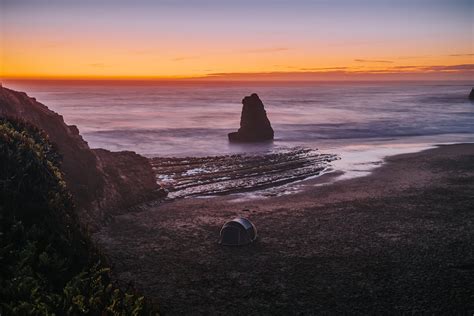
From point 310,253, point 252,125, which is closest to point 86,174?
point 310,253

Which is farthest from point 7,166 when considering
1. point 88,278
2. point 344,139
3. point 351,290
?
point 344,139

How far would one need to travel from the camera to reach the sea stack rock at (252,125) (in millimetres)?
54656

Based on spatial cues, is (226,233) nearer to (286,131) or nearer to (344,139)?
(344,139)

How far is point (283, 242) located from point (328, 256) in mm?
2235

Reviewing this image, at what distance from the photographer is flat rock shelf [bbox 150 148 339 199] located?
29.8 metres

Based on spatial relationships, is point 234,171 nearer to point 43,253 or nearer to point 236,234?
point 236,234

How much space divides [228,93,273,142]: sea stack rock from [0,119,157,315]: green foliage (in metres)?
42.2

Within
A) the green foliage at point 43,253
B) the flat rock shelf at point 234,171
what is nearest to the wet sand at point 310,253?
the flat rock shelf at point 234,171

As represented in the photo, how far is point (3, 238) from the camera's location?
10.0m

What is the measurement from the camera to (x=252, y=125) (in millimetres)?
55281

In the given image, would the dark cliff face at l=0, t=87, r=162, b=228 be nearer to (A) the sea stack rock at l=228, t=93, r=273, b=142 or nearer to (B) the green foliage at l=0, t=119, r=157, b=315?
(B) the green foliage at l=0, t=119, r=157, b=315

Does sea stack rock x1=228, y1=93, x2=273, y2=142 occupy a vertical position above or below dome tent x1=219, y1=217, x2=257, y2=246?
above

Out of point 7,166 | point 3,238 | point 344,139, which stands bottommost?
point 344,139

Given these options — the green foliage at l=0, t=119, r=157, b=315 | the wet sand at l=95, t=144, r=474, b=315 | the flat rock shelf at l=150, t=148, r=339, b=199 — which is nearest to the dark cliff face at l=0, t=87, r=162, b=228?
the wet sand at l=95, t=144, r=474, b=315
